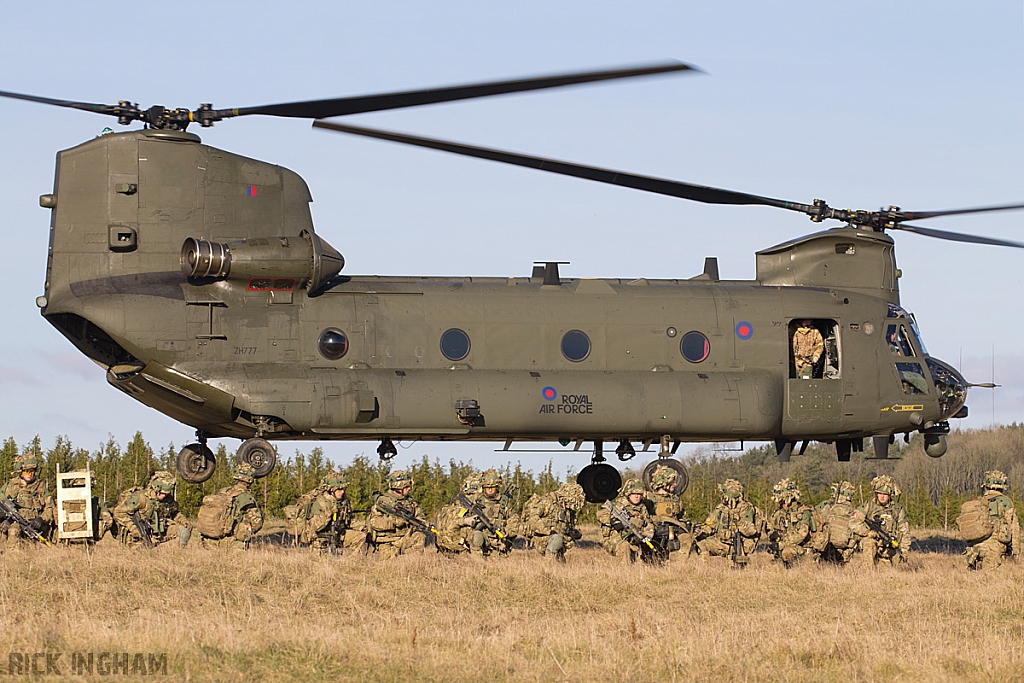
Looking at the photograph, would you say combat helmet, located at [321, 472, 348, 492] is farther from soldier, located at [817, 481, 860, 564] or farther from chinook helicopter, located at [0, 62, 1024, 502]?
soldier, located at [817, 481, 860, 564]

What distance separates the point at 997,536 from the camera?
19250 mm

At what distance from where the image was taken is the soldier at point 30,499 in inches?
742

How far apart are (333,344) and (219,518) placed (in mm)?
3375

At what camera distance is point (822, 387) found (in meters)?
18.7

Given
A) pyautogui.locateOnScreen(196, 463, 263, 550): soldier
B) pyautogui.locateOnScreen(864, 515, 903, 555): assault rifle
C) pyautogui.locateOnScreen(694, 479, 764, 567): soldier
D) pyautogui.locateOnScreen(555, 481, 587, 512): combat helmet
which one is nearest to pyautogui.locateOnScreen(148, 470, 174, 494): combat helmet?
pyautogui.locateOnScreen(196, 463, 263, 550): soldier

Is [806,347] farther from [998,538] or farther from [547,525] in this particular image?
[547,525]

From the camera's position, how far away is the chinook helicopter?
657 inches

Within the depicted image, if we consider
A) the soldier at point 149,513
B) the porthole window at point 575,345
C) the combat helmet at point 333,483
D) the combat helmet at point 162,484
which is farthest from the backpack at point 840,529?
the combat helmet at point 162,484

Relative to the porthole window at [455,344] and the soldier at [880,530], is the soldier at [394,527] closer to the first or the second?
the porthole window at [455,344]

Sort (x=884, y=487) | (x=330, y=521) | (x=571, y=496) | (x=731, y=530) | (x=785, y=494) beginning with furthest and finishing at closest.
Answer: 1. (x=785, y=494)
2. (x=731, y=530)
3. (x=884, y=487)
4. (x=571, y=496)
5. (x=330, y=521)

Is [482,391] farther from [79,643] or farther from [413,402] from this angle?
[79,643]

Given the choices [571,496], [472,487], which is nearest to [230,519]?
[472,487]

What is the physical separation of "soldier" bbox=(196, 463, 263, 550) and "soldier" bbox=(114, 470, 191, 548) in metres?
0.51

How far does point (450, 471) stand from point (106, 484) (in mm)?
9217
